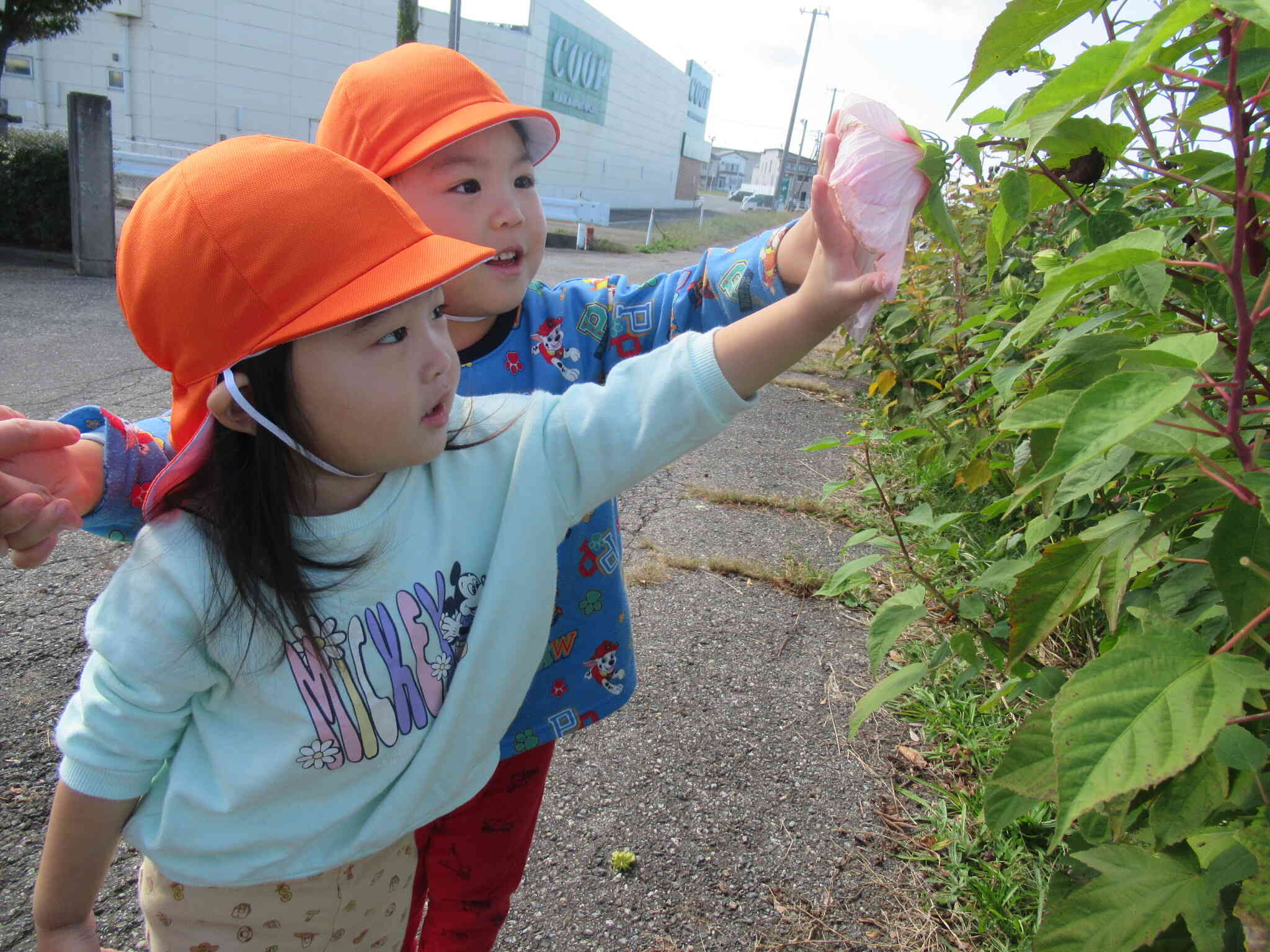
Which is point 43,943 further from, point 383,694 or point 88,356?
point 88,356

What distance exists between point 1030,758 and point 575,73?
3533 centimetres

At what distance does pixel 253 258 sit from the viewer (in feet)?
3.15

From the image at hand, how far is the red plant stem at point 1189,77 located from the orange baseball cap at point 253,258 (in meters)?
0.72

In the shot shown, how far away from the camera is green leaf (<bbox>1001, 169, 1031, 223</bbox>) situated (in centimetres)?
108

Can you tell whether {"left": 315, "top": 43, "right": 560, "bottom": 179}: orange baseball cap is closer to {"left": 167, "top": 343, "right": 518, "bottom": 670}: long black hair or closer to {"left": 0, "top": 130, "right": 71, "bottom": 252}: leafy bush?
{"left": 167, "top": 343, "right": 518, "bottom": 670}: long black hair

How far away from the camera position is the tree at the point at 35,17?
10008 millimetres

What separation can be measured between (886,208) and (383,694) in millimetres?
840

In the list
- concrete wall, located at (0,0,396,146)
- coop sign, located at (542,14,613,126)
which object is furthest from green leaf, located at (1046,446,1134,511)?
coop sign, located at (542,14,613,126)

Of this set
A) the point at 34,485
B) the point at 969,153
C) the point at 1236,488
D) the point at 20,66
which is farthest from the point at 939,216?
the point at 20,66

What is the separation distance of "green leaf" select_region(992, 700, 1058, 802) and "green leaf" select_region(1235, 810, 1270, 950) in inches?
10.6

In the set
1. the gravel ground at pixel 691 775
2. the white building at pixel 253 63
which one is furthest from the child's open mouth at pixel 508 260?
the white building at pixel 253 63

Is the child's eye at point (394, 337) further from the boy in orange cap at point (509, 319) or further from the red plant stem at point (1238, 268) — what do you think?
the red plant stem at point (1238, 268)

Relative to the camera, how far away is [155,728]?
104 cm

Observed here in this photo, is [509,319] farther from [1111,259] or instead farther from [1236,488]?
[1236,488]
